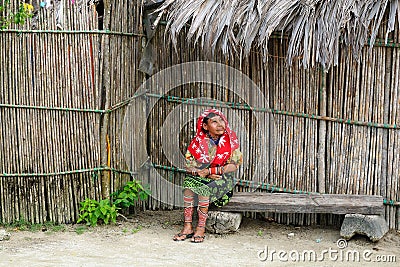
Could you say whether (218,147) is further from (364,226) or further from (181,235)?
(364,226)

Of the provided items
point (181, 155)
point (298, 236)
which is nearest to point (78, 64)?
point (181, 155)

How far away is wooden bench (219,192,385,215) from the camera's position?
5.97 meters

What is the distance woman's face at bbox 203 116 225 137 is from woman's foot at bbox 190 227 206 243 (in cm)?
96

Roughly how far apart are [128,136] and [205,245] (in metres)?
1.62

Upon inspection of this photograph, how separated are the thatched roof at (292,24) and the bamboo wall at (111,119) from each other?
0.85 feet

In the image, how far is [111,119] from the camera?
6.75 metres

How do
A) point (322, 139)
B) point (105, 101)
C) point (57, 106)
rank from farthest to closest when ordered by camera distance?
point (105, 101) → point (57, 106) → point (322, 139)

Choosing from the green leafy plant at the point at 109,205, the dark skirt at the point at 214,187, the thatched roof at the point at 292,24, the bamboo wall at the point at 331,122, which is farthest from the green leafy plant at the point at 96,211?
the thatched roof at the point at 292,24

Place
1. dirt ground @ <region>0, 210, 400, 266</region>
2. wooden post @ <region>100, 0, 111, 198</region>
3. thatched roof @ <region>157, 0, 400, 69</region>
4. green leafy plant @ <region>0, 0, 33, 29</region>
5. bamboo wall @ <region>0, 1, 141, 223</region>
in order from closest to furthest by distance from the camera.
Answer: dirt ground @ <region>0, 210, 400, 266</region> < thatched roof @ <region>157, 0, 400, 69</region> < green leafy plant @ <region>0, 0, 33, 29</region> < bamboo wall @ <region>0, 1, 141, 223</region> < wooden post @ <region>100, 0, 111, 198</region>

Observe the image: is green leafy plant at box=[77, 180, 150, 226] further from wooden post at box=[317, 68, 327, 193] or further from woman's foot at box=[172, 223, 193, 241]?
wooden post at box=[317, 68, 327, 193]

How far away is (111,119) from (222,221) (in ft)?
5.34

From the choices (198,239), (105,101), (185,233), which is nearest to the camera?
(198,239)

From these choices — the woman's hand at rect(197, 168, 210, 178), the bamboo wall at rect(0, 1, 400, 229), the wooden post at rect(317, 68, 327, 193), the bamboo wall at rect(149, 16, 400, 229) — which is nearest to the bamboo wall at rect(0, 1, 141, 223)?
the bamboo wall at rect(0, 1, 400, 229)

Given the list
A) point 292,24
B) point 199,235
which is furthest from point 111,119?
point 292,24
